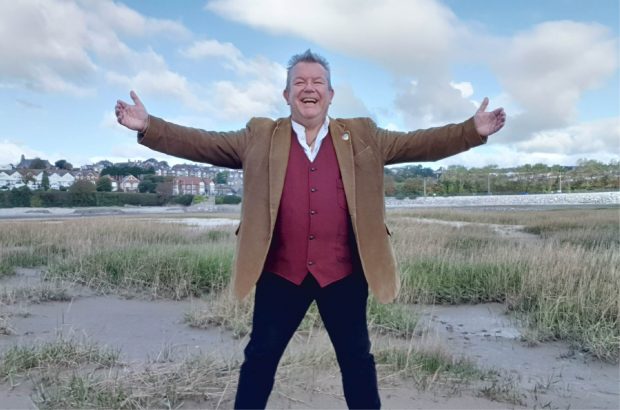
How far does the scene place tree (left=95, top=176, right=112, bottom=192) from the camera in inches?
2566

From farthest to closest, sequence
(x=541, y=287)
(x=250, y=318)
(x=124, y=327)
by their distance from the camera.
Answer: (x=541, y=287), (x=124, y=327), (x=250, y=318)

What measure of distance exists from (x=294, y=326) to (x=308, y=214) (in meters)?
0.49

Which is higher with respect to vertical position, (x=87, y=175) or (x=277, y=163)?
(x=87, y=175)

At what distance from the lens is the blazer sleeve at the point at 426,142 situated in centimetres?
227

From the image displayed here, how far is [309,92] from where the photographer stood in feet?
7.32

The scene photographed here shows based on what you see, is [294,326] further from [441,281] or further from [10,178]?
[10,178]

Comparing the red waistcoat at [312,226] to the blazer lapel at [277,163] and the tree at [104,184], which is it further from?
the tree at [104,184]

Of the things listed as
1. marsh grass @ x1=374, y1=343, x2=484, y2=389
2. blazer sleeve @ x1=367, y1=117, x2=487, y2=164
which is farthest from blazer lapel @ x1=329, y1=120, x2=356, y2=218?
marsh grass @ x1=374, y1=343, x2=484, y2=389

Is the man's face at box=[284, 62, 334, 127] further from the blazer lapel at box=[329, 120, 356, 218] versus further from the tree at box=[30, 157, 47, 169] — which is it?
the tree at box=[30, 157, 47, 169]

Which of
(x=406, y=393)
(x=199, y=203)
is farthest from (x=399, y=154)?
(x=199, y=203)

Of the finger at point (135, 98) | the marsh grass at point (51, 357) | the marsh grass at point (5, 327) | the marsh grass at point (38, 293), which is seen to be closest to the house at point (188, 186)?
the marsh grass at point (38, 293)

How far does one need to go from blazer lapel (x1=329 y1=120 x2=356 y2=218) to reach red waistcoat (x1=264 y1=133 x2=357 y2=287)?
1.1 inches

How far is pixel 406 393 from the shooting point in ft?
11.3

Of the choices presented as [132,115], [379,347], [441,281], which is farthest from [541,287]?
[132,115]
